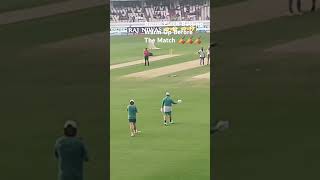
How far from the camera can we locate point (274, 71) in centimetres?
786

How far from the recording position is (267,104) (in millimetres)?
7625

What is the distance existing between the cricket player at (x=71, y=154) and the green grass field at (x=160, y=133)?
78.7 inches

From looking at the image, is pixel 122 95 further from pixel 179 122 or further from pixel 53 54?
pixel 53 54

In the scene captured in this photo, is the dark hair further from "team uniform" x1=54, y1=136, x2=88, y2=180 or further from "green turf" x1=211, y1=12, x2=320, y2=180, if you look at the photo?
"green turf" x1=211, y1=12, x2=320, y2=180

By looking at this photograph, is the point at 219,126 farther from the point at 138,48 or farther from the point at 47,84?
the point at 138,48

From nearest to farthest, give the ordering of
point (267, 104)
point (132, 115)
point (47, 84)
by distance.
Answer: point (47, 84) < point (267, 104) < point (132, 115)

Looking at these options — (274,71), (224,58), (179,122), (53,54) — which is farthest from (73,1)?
(179,122)

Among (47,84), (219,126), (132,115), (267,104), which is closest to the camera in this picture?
(219,126)

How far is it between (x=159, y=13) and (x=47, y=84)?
37.8 feet

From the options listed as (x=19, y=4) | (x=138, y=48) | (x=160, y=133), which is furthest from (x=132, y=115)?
(x=138, y=48)

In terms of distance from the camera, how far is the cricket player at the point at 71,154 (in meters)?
4.54

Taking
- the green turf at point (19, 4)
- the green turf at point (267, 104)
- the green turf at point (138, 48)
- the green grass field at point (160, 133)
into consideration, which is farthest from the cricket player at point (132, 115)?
the green turf at point (138, 48)

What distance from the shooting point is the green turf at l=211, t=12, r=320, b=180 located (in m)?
6.67

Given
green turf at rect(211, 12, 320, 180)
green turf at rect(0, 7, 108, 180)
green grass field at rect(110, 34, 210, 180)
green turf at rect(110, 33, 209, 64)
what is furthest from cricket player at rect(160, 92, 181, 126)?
green turf at rect(110, 33, 209, 64)
